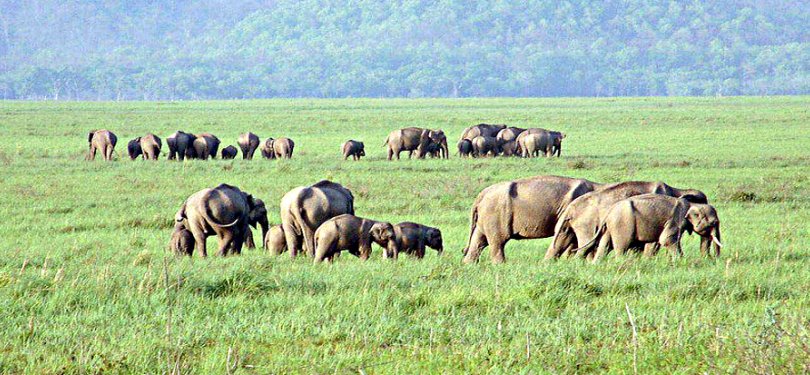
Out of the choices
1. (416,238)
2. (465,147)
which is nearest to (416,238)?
(416,238)

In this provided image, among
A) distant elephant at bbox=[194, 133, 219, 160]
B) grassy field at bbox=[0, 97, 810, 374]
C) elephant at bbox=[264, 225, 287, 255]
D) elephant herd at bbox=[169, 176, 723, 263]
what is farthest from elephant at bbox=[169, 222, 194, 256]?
distant elephant at bbox=[194, 133, 219, 160]

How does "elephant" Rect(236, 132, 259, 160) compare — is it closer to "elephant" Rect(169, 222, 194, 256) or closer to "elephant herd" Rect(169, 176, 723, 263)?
"elephant herd" Rect(169, 176, 723, 263)

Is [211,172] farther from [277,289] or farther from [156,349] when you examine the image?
[156,349]

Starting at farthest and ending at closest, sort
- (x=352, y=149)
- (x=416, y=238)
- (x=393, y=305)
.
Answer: (x=352, y=149), (x=416, y=238), (x=393, y=305)

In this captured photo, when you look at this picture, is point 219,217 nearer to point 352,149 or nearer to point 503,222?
point 503,222

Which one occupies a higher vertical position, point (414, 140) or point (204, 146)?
point (204, 146)

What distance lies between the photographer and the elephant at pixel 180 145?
117 ft

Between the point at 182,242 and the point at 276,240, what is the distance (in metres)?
1.30

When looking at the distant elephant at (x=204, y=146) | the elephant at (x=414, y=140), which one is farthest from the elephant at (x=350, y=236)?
the elephant at (x=414, y=140)

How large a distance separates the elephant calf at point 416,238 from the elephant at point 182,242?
2779mm

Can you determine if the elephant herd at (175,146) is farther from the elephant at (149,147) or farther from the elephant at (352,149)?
the elephant at (352,149)

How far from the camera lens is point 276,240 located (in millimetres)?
15055

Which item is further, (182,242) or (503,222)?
(182,242)

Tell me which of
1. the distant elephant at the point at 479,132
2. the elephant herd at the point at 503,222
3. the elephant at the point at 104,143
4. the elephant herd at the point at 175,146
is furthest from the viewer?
the distant elephant at the point at 479,132
